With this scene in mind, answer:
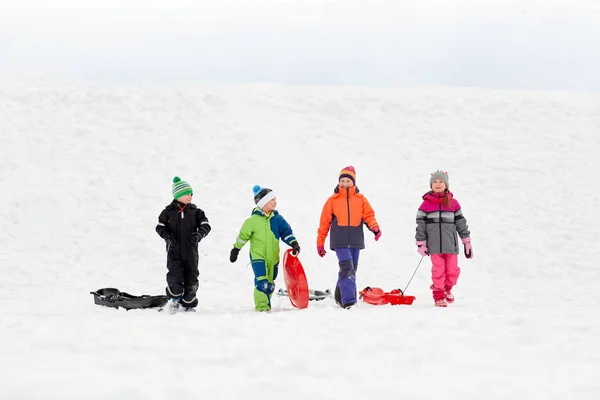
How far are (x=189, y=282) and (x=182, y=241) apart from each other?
0.54m

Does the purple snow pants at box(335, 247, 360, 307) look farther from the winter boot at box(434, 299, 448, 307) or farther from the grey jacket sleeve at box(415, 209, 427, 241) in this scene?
the winter boot at box(434, 299, 448, 307)

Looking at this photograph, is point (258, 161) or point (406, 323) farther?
point (258, 161)

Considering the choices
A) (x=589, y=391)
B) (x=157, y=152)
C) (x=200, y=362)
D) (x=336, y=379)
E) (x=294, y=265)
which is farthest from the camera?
(x=157, y=152)

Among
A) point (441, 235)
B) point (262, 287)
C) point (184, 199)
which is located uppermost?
point (184, 199)

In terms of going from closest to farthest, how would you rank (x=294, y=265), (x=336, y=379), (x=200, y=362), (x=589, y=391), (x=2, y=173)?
(x=589, y=391)
(x=336, y=379)
(x=200, y=362)
(x=294, y=265)
(x=2, y=173)

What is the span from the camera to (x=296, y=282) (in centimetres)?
818

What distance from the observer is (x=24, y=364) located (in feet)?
14.4

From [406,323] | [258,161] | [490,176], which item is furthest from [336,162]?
[406,323]

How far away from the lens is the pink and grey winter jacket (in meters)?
8.44

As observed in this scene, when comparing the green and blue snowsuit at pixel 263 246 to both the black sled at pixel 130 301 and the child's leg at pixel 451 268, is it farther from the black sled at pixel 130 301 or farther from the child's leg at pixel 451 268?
the child's leg at pixel 451 268

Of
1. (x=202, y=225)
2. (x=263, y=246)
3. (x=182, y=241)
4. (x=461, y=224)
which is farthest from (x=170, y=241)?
(x=461, y=224)

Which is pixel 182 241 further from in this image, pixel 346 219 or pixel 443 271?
pixel 443 271

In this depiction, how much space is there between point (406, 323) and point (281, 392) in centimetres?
237

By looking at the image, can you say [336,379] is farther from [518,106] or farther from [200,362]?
[518,106]
